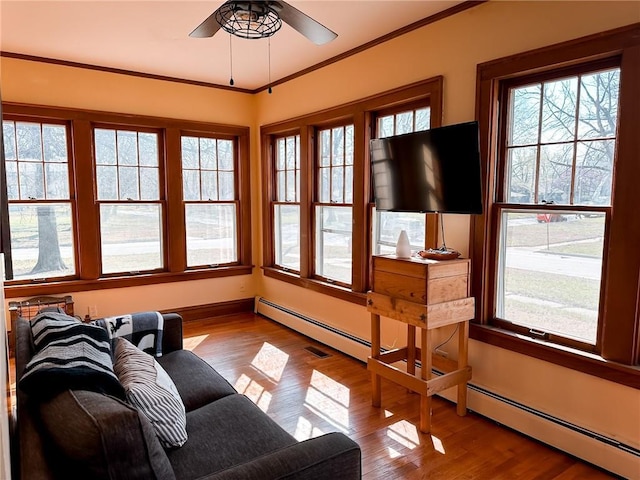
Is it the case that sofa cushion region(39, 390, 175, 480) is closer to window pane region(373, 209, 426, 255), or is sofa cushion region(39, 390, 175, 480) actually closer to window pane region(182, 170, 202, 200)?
window pane region(373, 209, 426, 255)

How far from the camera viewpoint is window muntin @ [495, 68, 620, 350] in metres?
2.37

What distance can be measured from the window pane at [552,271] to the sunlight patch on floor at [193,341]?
2.89 meters

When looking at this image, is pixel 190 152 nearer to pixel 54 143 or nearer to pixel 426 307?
pixel 54 143

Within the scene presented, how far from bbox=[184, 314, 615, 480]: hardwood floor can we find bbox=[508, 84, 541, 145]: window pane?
1842mm

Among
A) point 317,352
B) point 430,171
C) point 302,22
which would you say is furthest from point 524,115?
point 317,352

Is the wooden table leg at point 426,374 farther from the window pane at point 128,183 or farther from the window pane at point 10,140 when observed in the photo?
the window pane at point 10,140

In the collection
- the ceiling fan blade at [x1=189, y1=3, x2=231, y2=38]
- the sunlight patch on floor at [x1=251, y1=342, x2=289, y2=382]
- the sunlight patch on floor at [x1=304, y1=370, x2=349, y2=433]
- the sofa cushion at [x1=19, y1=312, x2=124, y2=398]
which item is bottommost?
the sunlight patch on floor at [x1=304, y1=370, x2=349, y2=433]

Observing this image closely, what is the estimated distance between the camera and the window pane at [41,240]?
13.7 ft

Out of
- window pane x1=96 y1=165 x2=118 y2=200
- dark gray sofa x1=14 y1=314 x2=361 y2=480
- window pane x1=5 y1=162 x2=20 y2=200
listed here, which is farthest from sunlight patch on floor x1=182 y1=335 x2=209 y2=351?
dark gray sofa x1=14 y1=314 x2=361 y2=480

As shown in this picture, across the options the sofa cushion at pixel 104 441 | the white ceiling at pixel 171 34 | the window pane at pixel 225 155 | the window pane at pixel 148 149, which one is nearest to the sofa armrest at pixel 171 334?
the sofa cushion at pixel 104 441

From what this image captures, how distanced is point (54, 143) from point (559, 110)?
14.4 ft

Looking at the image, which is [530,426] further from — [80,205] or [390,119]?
[80,205]

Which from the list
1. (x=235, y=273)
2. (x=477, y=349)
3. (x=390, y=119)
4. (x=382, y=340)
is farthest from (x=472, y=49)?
(x=235, y=273)

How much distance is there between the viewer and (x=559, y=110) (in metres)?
2.51
